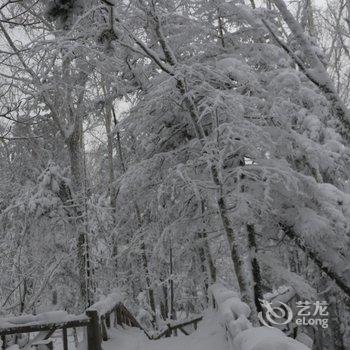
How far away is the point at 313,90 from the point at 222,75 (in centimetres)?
318

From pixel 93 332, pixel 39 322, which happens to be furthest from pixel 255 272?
pixel 39 322

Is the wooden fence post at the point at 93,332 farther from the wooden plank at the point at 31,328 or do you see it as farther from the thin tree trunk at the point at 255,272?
the thin tree trunk at the point at 255,272

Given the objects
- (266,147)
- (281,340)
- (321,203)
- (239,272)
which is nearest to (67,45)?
(266,147)

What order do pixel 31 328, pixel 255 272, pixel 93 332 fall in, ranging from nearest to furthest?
pixel 31 328 → pixel 93 332 → pixel 255 272

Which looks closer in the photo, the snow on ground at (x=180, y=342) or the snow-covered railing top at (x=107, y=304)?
the snow-covered railing top at (x=107, y=304)

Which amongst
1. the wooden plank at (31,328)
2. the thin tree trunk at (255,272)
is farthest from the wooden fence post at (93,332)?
the thin tree trunk at (255,272)

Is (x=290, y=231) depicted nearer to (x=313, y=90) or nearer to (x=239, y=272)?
(x=239, y=272)

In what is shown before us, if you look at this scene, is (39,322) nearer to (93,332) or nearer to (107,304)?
(93,332)

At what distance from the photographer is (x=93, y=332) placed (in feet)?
22.8

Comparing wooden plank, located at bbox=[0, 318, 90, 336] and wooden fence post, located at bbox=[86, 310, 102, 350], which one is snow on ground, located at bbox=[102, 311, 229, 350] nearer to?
wooden fence post, located at bbox=[86, 310, 102, 350]

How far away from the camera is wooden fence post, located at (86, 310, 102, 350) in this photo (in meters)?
6.91

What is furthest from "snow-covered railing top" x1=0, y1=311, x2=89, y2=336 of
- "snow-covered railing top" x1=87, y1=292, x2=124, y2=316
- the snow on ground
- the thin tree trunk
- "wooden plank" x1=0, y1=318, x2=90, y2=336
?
the thin tree trunk

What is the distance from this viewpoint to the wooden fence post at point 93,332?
22.7ft

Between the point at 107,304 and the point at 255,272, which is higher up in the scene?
the point at 255,272
